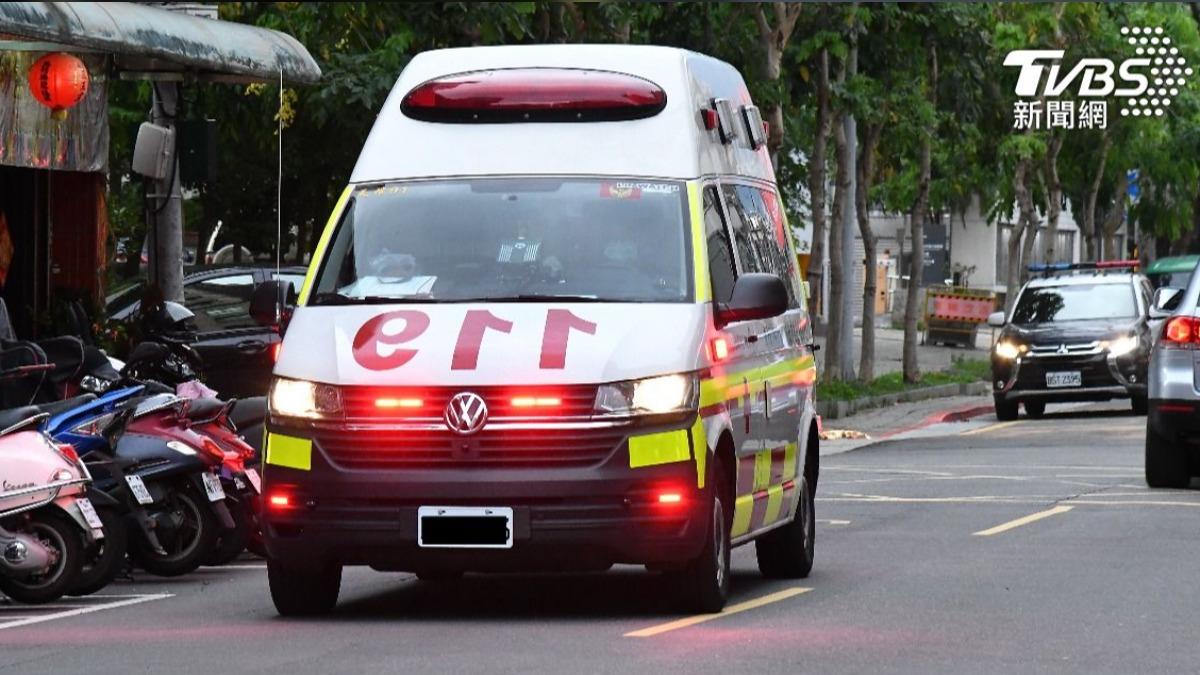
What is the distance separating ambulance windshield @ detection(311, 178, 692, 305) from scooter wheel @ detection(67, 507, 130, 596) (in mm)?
2003

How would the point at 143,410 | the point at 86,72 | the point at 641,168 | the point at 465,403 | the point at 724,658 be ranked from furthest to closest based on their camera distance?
the point at 86,72 < the point at 143,410 < the point at 641,168 < the point at 465,403 < the point at 724,658

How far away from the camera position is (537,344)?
11.7m

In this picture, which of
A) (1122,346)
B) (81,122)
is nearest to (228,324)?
(81,122)

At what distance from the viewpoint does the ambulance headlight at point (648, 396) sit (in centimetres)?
1155

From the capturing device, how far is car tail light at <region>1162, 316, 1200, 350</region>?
20.1 meters

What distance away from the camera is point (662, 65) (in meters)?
13.1

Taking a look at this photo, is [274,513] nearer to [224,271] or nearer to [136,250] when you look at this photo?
[224,271]

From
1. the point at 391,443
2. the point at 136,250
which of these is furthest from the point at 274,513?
the point at 136,250

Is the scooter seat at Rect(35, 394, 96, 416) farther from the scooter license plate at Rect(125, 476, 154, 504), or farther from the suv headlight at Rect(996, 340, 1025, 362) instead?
the suv headlight at Rect(996, 340, 1025, 362)

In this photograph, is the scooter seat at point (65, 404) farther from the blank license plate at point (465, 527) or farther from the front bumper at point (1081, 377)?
the front bumper at point (1081, 377)

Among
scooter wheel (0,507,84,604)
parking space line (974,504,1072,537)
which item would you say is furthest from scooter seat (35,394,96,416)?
parking space line (974,504,1072,537)

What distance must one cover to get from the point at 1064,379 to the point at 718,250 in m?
21.2

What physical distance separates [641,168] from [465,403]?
6.05ft

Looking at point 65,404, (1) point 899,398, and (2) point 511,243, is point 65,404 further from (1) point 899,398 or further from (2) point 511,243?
(1) point 899,398
